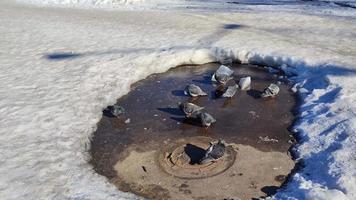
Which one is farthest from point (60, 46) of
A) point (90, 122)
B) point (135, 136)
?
point (135, 136)

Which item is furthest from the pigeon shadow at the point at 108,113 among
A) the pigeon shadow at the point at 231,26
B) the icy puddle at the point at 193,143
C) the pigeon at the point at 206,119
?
the pigeon shadow at the point at 231,26

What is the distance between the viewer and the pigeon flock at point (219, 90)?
6.82 meters

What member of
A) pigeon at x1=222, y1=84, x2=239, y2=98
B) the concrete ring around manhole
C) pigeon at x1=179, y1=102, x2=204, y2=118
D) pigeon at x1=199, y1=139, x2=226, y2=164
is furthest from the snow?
pigeon at x1=179, y1=102, x2=204, y2=118

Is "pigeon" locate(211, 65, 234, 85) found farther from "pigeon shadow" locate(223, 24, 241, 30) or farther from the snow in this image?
"pigeon shadow" locate(223, 24, 241, 30)

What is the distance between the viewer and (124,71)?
8.82 metres

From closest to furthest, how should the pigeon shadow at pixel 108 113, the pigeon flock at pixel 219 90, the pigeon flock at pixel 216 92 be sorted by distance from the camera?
the pigeon flock at pixel 216 92 < the pigeon flock at pixel 219 90 < the pigeon shadow at pixel 108 113

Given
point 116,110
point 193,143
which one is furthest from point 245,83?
point 116,110

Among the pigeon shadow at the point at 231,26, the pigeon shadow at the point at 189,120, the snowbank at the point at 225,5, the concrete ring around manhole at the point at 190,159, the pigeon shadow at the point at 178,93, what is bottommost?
the concrete ring around manhole at the point at 190,159

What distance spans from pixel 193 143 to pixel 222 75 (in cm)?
214

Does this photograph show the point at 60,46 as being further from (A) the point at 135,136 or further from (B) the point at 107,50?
(A) the point at 135,136

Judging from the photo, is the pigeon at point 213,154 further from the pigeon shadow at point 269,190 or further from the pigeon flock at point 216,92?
the pigeon shadow at point 269,190

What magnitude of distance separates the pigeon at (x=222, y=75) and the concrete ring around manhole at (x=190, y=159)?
1924 mm

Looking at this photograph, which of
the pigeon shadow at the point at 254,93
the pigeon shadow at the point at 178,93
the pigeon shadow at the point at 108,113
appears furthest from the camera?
the pigeon shadow at the point at 178,93

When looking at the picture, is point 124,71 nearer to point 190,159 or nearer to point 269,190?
point 190,159
